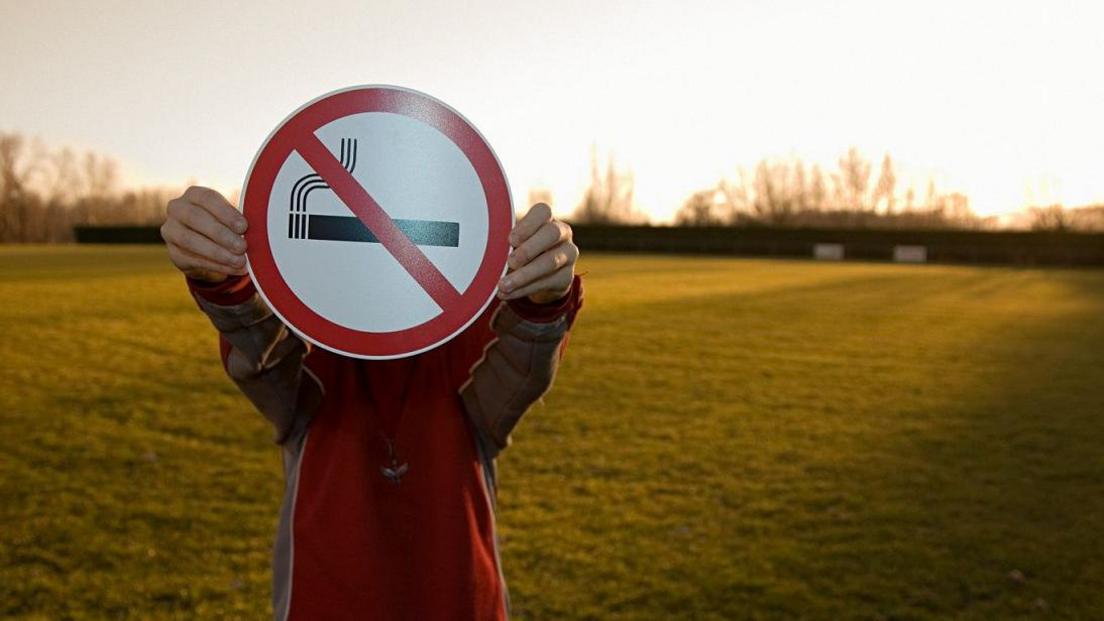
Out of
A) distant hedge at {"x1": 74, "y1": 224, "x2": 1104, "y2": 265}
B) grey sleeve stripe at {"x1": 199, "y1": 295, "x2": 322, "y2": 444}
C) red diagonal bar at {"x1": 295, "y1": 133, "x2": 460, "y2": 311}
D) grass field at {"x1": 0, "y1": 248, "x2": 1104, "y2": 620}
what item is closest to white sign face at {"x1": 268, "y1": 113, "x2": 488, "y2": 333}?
red diagonal bar at {"x1": 295, "y1": 133, "x2": 460, "y2": 311}

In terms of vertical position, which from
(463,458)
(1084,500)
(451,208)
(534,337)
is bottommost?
(1084,500)

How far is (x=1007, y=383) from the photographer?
8.80 meters

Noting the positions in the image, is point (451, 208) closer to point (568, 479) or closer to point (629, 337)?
point (568, 479)

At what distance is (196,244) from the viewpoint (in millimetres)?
1399

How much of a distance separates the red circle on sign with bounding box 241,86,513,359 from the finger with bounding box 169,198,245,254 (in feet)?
0.14

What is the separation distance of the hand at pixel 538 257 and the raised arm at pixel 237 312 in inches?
17.9

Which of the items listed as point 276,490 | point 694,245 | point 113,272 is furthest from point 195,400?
point 694,245

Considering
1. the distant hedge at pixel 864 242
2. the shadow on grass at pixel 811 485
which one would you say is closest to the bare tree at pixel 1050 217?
the distant hedge at pixel 864 242

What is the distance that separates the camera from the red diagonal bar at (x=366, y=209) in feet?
4.91

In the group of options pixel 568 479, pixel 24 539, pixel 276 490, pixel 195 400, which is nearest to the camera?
pixel 24 539

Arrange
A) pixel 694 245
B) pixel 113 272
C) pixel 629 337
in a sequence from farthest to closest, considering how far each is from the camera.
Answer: pixel 694 245 < pixel 113 272 < pixel 629 337

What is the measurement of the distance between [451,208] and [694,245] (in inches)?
2168

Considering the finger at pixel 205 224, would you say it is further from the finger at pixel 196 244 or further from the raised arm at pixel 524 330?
the raised arm at pixel 524 330

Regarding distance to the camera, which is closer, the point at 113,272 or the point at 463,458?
the point at 463,458
